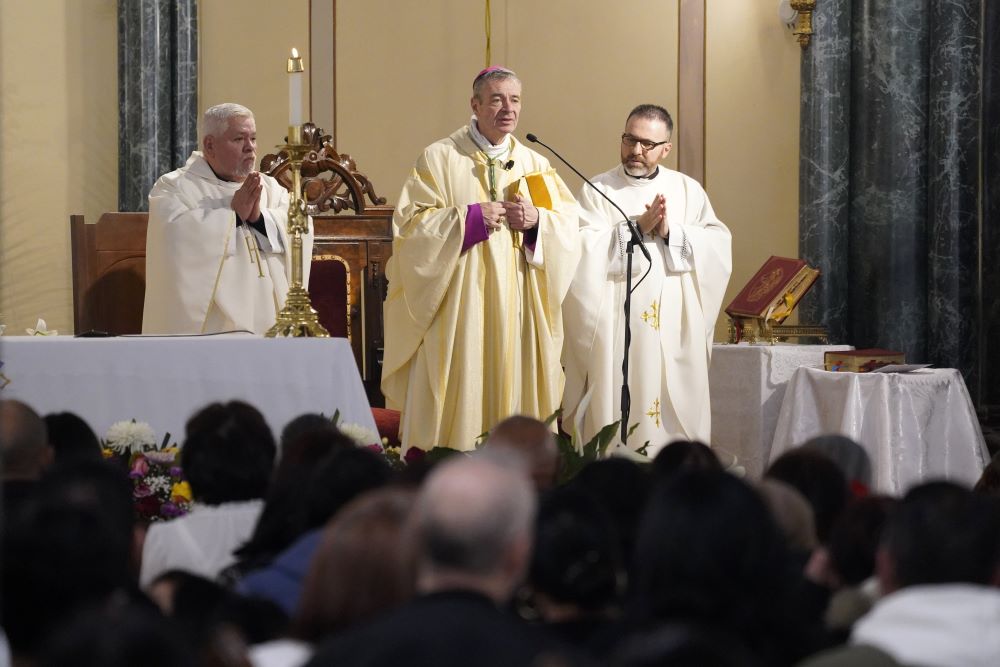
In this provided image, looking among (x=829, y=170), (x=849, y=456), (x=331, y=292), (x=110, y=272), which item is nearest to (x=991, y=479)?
(x=849, y=456)

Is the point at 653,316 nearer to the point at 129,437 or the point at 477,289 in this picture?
the point at 477,289

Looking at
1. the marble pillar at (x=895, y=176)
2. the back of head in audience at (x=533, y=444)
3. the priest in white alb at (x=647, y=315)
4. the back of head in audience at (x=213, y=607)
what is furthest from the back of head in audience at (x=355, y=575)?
the marble pillar at (x=895, y=176)

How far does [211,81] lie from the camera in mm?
9320

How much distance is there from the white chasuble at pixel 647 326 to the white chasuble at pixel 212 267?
156cm

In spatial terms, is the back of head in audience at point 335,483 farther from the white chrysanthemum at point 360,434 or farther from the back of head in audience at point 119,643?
the white chrysanthemum at point 360,434

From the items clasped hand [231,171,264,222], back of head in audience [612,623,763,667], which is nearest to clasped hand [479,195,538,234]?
clasped hand [231,171,264,222]

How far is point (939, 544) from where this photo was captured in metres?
2.36

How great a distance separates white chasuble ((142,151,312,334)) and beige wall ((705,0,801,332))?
3.55m

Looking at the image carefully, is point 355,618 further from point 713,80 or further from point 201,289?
point 713,80

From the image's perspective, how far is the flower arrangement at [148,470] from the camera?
184 inches

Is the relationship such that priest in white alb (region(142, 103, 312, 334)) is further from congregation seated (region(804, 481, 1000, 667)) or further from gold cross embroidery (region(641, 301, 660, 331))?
congregation seated (region(804, 481, 1000, 667))

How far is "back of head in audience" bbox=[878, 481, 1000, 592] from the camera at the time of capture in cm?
236

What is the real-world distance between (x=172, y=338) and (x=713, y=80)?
5.05m

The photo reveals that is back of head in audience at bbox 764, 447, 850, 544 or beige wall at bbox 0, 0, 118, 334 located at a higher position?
beige wall at bbox 0, 0, 118, 334
